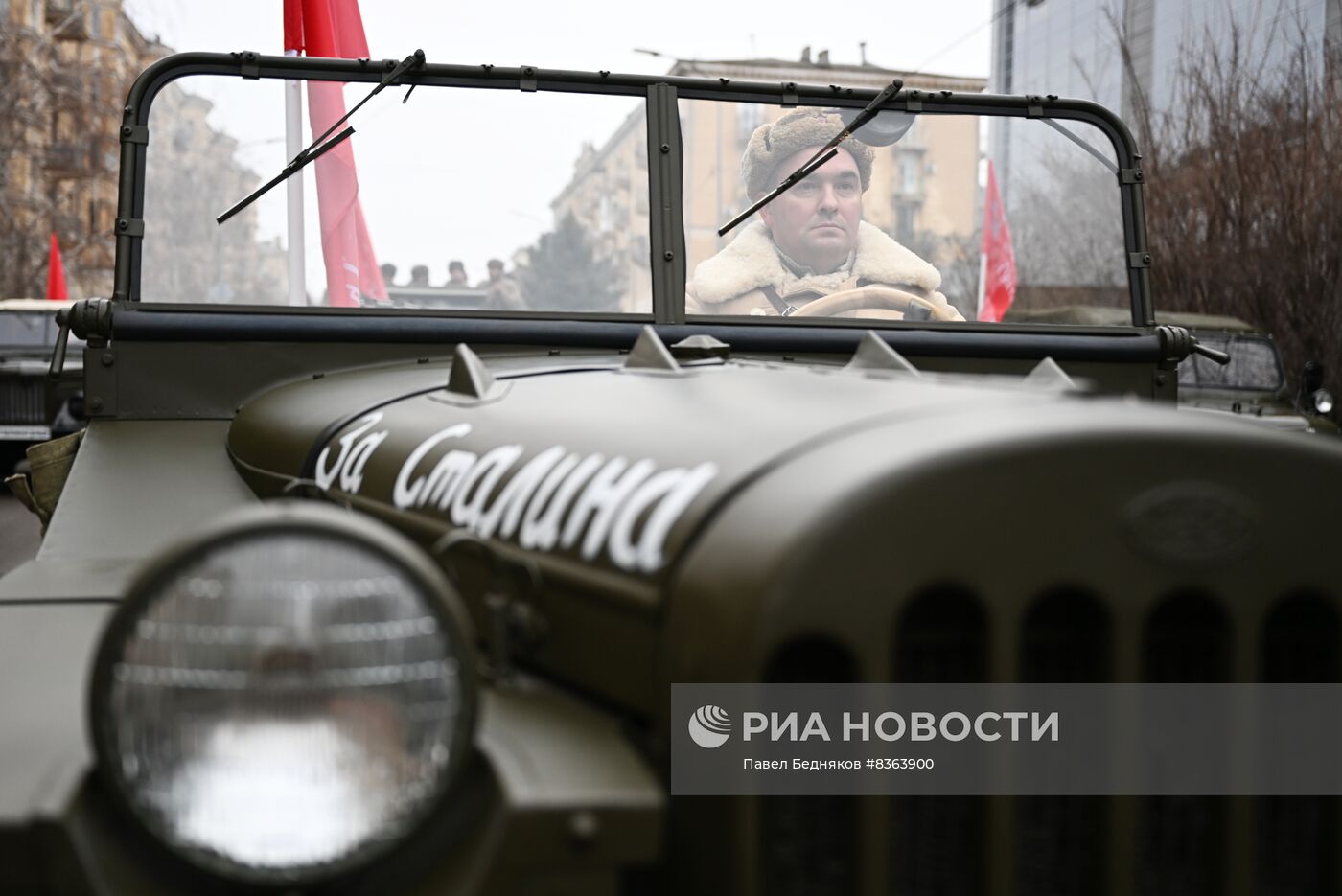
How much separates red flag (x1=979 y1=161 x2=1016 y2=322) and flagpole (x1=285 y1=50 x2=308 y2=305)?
1.39 m

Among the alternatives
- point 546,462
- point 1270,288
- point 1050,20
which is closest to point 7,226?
point 1050,20

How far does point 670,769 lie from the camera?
48.7 inches

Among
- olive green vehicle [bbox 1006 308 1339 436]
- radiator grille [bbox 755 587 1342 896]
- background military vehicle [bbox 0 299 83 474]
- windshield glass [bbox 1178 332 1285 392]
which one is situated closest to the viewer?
radiator grille [bbox 755 587 1342 896]

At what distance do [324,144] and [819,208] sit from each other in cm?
99

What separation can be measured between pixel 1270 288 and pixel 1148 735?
41.7ft

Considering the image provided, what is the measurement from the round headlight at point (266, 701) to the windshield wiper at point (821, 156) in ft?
6.55

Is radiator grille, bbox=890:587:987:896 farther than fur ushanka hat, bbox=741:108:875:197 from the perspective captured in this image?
No

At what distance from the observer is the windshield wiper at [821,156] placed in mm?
3018

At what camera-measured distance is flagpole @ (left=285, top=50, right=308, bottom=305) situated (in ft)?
9.84

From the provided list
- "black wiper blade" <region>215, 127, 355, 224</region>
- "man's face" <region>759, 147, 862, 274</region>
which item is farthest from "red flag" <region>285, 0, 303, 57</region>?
"man's face" <region>759, 147, 862, 274</region>

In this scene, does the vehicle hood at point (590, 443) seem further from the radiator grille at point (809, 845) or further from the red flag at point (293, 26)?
the red flag at point (293, 26)

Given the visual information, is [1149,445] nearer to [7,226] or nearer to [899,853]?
[899,853]

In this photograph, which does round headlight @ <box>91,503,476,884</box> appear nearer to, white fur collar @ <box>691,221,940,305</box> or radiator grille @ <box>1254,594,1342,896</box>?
radiator grille @ <box>1254,594,1342,896</box>

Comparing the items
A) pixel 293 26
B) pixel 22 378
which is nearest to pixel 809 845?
pixel 293 26
